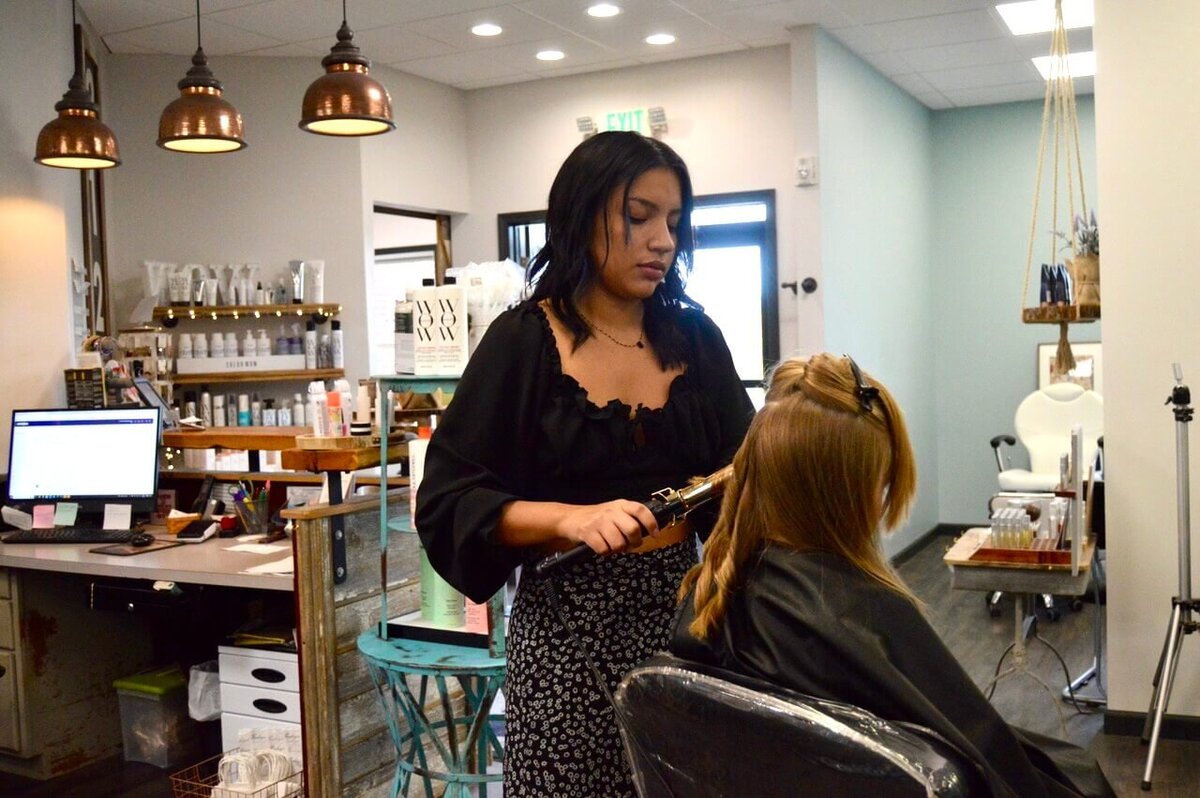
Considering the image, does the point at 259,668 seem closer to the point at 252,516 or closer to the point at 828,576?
the point at 252,516

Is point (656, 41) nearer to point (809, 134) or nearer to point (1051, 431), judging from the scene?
point (809, 134)

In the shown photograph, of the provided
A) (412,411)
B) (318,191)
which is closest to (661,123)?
(318,191)

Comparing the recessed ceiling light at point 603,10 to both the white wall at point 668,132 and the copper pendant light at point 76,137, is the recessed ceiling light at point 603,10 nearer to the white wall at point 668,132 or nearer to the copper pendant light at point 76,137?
the white wall at point 668,132

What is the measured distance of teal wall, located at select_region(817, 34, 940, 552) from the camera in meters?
6.02

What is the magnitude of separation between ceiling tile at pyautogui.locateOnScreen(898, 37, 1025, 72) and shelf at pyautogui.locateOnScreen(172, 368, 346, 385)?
11.4ft

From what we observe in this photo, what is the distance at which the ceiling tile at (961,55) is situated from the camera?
618 cm

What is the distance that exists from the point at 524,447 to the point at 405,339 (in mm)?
1063

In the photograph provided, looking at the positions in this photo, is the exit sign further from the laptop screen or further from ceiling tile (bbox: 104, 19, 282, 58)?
the laptop screen

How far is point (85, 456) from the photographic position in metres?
3.91

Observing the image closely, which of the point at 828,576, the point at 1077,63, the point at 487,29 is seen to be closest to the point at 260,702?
the point at 828,576

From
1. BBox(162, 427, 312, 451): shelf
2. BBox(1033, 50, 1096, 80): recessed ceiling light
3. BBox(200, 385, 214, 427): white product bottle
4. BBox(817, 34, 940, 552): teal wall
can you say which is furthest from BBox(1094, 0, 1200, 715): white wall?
BBox(200, 385, 214, 427): white product bottle

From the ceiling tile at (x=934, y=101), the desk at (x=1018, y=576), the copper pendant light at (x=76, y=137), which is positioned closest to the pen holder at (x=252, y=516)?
the copper pendant light at (x=76, y=137)

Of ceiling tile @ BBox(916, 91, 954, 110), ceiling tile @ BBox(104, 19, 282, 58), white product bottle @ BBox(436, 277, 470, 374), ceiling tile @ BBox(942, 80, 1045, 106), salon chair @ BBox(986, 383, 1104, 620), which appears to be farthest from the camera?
ceiling tile @ BBox(916, 91, 954, 110)

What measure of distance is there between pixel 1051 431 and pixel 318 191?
4.15 m
